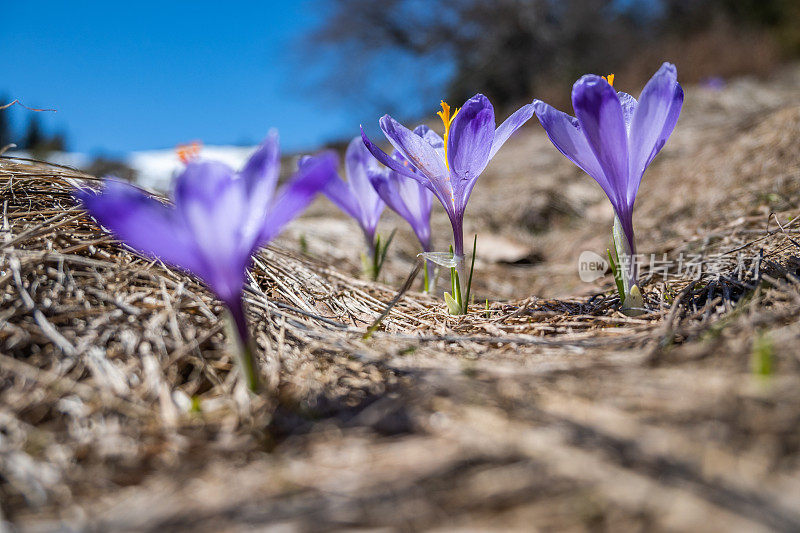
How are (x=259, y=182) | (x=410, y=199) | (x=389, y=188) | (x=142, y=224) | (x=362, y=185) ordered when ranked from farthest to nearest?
(x=362, y=185) → (x=410, y=199) → (x=389, y=188) → (x=259, y=182) → (x=142, y=224)

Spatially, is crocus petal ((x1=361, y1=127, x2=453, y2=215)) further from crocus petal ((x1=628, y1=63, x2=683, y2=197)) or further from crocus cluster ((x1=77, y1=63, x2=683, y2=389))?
crocus petal ((x1=628, y1=63, x2=683, y2=197))

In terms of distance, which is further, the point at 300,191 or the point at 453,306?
the point at 453,306

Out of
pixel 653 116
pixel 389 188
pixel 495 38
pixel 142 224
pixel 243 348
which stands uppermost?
pixel 495 38

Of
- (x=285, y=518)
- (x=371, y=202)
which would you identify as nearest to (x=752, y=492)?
(x=285, y=518)

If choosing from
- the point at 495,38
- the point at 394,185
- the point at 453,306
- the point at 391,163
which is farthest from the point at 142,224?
the point at 495,38

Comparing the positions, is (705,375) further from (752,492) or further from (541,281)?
(541,281)

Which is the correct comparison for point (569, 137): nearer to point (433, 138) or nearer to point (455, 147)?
point (455, 147)

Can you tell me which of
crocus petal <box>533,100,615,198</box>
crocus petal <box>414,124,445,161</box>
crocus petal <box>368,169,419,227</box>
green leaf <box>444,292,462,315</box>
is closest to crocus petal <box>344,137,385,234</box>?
crocus petal <box>368,169,419,227</box>
